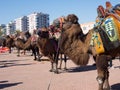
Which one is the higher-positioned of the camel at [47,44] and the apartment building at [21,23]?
the apartment building at [21,23]

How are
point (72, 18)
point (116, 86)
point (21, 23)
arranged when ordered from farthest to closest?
point (21, 23), point (116, 86), point (72, 18)

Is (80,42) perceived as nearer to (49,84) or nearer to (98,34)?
(98,34)

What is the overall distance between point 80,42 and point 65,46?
0.41 metres

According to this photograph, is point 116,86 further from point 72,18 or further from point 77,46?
point 72,18

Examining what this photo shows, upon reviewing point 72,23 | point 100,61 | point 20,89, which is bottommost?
point 20,89

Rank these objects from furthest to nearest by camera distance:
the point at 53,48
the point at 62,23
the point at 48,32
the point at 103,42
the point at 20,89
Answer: the point at 53,48
the point at 48,32
the point at 20,89
the point at 62,23
the point at 103,42

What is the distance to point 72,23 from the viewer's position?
7.43 m

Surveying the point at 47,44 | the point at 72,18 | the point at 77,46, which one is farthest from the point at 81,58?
the point at 47,44

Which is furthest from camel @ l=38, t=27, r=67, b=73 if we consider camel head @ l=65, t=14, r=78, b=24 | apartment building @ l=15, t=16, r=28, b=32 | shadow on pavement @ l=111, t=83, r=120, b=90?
apartment building @ l=15, t=16, r=28, b=32

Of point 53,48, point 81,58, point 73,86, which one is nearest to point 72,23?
point 81,58

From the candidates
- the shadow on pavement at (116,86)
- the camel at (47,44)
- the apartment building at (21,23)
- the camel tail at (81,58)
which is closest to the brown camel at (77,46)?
the camel tail at (81,58)

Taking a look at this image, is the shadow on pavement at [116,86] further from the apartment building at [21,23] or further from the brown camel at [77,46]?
the apartment building at [21,23]

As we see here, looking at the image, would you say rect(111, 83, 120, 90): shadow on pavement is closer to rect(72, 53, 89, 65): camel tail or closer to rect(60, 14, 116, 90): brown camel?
rect(60, 14, 116, 90): brown camel

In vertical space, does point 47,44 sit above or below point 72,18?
below
